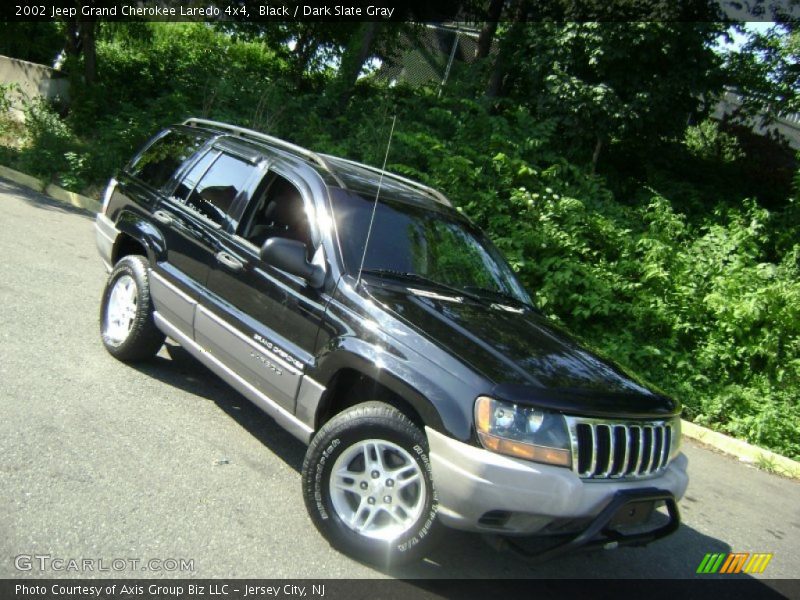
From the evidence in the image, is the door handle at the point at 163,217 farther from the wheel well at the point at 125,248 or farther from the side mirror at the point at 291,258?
the side mirror at the point at 291,258

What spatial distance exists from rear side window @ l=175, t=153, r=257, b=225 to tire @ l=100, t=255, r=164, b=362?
2.13ft

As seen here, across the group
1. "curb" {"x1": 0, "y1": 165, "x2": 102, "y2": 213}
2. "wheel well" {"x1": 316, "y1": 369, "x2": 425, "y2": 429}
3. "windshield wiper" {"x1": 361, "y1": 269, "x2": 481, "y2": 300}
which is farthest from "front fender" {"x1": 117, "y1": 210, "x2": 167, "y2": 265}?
"curb" {"x1": 0, "y1": 165, "x2": 102, "y2": 213}

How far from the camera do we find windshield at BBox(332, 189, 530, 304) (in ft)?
14.2

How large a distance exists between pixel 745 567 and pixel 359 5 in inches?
691

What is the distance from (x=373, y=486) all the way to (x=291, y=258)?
1291mm

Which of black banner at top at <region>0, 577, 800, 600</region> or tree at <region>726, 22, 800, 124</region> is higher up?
tree at <region>726, 22, 800, 124</region>

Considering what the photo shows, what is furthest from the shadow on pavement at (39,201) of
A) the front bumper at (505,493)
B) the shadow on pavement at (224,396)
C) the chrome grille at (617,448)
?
the chrome grille at (617,448)

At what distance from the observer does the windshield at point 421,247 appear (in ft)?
14.2

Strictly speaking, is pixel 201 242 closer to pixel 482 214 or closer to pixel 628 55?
pixel 482 214

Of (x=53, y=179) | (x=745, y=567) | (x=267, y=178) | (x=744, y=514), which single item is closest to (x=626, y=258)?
(x=744, y=514)

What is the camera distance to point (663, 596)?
3.97m

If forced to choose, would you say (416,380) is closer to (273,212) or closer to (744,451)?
(273,212)

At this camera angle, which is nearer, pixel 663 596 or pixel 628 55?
pixel 663 596

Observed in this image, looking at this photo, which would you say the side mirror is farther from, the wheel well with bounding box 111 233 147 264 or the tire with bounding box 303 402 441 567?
the wheel well with bounding box 111 233 147 264
